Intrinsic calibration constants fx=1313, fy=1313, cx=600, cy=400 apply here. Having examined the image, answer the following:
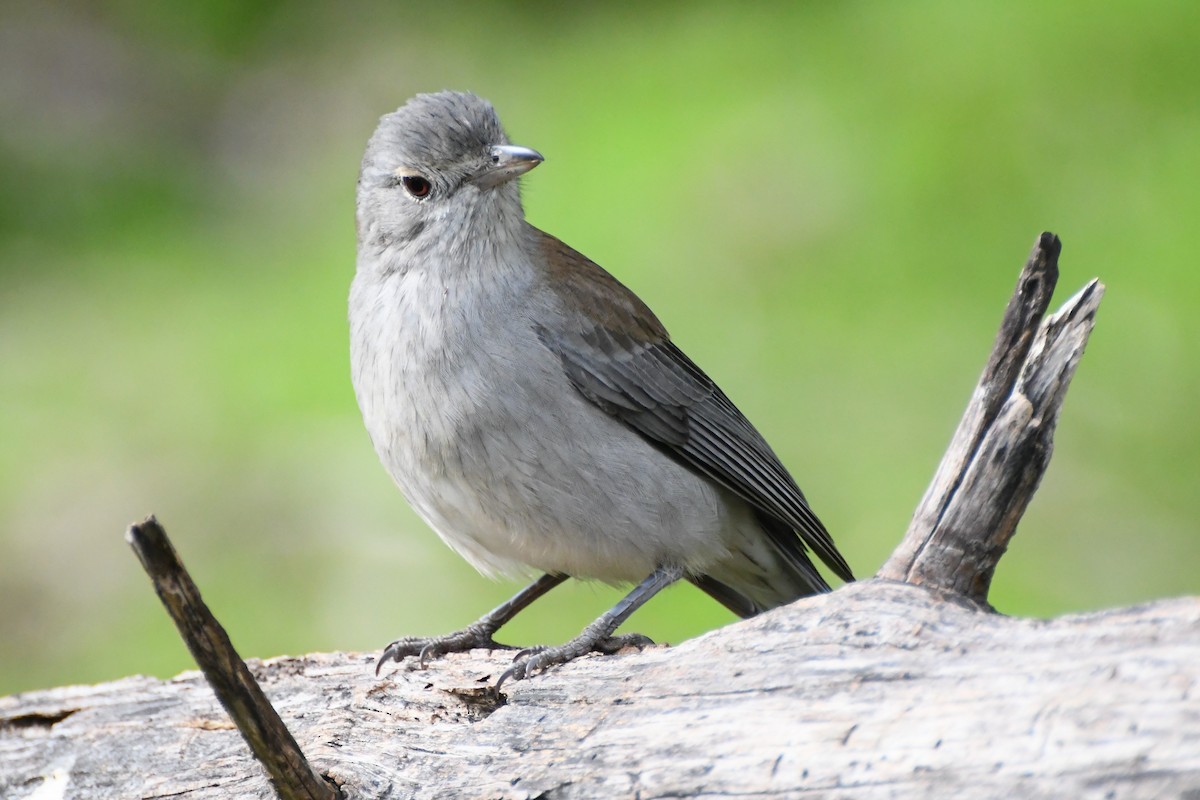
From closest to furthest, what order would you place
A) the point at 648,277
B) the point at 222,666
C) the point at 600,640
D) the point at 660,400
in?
the point at 222,666 → the point at 600,640 → the point at 660,400 → the point at 648,277

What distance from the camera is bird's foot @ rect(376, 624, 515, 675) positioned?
470 centimetres

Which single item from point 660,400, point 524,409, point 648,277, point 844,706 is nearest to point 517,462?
point 524,409

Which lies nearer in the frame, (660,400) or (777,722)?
(777,722)

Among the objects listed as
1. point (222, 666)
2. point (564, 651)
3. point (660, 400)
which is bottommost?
point (222, 666)

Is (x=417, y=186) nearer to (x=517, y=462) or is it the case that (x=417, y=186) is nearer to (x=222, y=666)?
(x=517, y=462)

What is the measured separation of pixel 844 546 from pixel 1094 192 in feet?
11.7

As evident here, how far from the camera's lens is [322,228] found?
474 inches

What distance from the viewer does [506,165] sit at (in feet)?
15.7

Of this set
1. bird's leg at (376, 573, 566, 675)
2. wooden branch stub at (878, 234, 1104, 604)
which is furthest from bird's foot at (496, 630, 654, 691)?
wooden branch stub at (878, 234, 1104, 604)

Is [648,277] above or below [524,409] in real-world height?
above

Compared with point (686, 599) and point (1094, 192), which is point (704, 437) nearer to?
point (686, 599)

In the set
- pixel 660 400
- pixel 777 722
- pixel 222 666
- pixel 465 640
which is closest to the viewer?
pixel 222 666

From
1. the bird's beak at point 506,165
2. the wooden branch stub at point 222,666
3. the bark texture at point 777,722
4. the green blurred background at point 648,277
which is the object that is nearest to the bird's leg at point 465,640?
the bark texture at point 777,722

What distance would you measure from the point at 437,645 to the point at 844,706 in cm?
210
